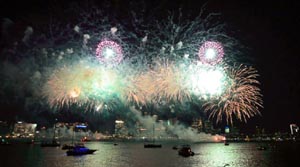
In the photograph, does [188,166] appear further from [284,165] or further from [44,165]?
[44,165]

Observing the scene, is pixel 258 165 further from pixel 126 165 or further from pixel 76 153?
pixel 76 153

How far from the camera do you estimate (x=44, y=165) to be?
5472 cm

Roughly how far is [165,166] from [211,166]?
333 inches

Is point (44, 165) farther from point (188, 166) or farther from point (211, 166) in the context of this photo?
point (211, 166)

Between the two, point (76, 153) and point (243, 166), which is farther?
point (76, 153)

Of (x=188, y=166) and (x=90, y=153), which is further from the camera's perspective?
(x=90, y=153)

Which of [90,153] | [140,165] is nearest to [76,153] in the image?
[90,153]

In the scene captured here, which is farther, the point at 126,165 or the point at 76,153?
the point at 76,153

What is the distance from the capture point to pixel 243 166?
54.2m

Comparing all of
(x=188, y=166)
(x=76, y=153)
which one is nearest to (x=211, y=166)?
(x=188, y=166)

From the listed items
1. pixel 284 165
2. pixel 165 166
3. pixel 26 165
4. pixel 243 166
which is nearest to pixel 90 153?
pixel 26 165

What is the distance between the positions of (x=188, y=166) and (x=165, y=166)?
415 cm

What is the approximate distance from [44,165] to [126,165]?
15119 millimetres

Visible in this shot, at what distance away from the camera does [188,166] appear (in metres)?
53.4
